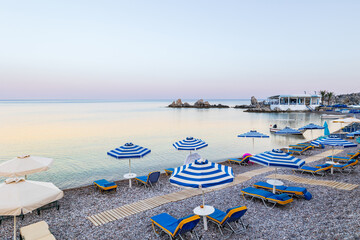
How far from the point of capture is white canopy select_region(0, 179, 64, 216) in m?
4.02

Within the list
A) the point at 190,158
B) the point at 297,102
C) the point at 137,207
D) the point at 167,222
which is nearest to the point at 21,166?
the point at 137,207

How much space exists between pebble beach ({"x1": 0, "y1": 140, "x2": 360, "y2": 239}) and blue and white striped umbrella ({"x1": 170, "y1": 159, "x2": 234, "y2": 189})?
1.57 metres

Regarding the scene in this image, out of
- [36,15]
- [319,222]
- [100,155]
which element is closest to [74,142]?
[100,155]

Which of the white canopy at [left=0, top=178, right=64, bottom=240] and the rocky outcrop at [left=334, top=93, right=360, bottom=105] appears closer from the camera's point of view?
the white canopy at [left=0, top=178, right=64, bottom=240]

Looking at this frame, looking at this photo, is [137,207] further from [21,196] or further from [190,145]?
[190,145]

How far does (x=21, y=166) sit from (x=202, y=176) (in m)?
6.09

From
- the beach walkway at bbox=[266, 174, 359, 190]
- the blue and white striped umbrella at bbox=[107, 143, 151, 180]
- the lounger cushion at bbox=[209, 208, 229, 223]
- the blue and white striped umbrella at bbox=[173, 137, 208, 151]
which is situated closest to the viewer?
the lounger cushion at bbox=[209, 208, 229, 223]

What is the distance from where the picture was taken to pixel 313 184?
9125mm

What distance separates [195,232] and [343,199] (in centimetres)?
539

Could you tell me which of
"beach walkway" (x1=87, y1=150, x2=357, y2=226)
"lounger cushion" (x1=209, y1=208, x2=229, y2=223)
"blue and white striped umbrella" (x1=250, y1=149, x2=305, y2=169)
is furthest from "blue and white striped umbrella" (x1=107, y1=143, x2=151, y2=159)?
"blue and white striped umbrella" (x1=250, y1=149, x2=305, y2=169)

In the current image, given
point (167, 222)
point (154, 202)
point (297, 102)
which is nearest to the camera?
point (167, 222)

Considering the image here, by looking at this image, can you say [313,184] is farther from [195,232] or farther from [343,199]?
[195,232]

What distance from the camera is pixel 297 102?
258ft

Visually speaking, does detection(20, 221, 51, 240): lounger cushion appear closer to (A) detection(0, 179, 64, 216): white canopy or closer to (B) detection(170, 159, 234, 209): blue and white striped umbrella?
(A) detection(0, 179, 64, 216): white canopy
